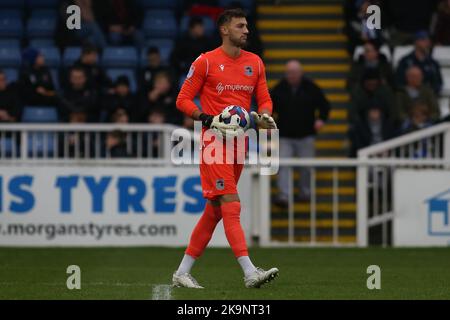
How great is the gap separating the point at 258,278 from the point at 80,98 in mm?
9659

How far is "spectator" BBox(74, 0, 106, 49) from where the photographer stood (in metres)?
22.6

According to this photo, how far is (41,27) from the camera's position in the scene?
23203 millimetres

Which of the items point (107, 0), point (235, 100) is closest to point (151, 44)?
point (107, 0)

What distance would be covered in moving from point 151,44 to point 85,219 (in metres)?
5.34

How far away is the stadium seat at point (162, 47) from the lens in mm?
22109

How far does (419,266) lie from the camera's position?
48.5 ft

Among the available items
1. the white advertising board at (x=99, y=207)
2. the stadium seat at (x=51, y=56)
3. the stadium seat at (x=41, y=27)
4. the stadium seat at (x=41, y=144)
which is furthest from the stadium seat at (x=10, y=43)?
the white advertising board at (x=99, y=207)

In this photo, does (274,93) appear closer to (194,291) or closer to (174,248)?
(174,248)

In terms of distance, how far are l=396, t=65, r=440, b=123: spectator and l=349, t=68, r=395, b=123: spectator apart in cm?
26

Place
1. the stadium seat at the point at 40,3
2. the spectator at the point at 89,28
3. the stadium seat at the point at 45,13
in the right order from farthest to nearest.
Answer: the stadium seat at the point at 40,3 → the stadium seat at the point at 45,13 → the spectator at the point at 89,28

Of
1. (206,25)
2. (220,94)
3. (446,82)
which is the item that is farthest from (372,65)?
(220,94)

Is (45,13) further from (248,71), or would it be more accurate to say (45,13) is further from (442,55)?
(248,71)

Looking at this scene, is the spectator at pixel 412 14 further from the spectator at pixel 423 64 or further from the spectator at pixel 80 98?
the spectator at pixel 80 98

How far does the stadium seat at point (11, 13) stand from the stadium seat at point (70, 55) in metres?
1.62
